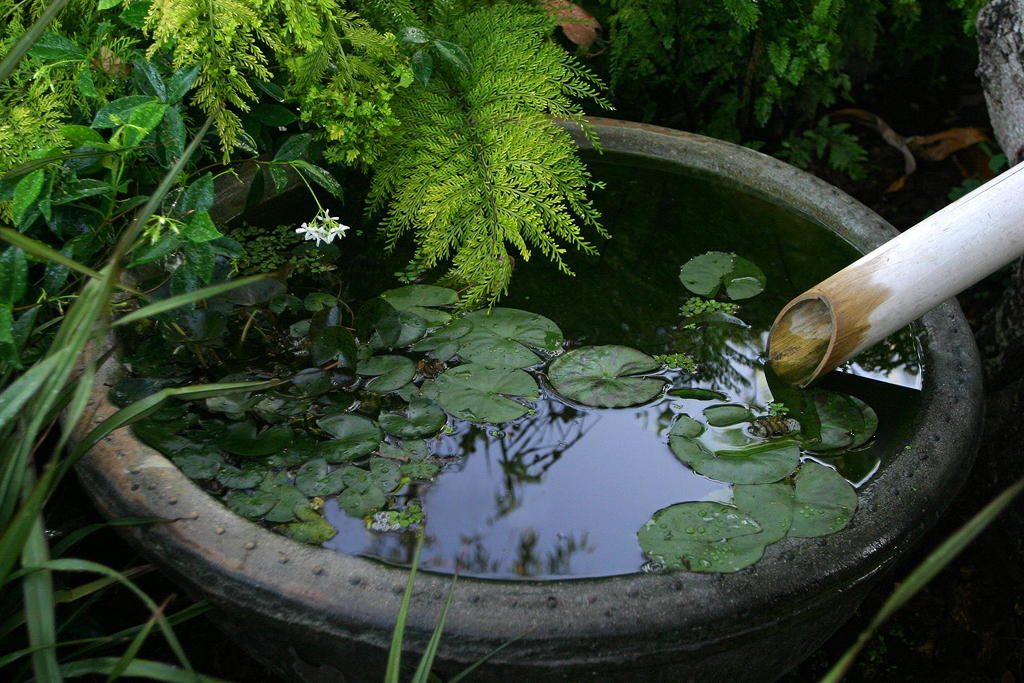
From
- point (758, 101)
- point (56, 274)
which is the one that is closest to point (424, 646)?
point (56, 274)

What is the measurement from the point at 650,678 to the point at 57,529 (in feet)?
4.00

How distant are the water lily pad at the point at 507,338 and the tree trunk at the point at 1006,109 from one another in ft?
3.37

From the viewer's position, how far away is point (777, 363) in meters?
1.55

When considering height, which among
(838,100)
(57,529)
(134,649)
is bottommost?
(57,529)

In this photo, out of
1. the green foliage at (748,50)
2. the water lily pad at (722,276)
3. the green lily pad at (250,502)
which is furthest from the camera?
the green foliage at (748,50)

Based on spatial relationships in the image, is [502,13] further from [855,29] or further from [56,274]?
[855,29]

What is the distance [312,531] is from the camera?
126cm

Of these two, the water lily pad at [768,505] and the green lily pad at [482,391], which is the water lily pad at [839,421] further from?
the green lily pad at [482,391]

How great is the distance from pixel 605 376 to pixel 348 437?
44cm

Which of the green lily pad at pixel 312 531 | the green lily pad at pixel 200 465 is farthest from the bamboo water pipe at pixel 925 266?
the green lily pad at pixel 200 465

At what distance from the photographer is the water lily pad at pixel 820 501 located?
1.24m

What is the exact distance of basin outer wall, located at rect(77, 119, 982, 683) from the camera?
109 cm

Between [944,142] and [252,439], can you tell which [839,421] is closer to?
[252,439]

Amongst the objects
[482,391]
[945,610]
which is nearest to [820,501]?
[482,391]
